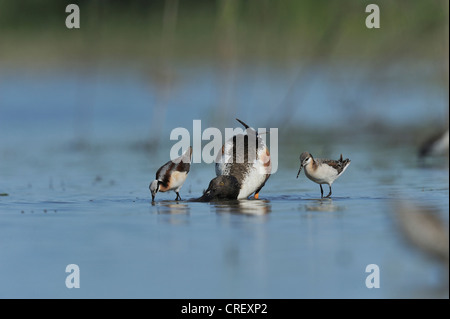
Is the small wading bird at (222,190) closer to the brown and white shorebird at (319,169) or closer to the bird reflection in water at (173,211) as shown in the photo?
the bird reflection in water at (173,211)

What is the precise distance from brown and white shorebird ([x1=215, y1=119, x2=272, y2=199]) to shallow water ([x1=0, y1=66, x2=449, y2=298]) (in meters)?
0.21

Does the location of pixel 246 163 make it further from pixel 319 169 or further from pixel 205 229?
pixel 205 229

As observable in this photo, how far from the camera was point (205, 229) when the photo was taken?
7457 mm

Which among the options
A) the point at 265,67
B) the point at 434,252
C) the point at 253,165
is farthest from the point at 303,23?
Answer: the point at 434,252

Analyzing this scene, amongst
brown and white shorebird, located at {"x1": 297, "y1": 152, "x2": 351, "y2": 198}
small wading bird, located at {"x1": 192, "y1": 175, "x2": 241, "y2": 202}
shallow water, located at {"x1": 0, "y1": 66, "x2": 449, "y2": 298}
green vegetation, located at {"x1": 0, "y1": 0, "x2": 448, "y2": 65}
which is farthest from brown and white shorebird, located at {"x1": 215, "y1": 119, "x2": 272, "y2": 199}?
green vegetation, located at {"x1": 0, "y1": 0, "x2": 448, "y2": 65}

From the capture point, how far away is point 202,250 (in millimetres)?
6602

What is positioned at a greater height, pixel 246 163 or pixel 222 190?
pixel 246 163

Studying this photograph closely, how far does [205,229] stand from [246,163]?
6.87 ft

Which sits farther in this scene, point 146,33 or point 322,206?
point 146,33

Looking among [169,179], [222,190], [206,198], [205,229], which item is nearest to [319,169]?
[222,190]

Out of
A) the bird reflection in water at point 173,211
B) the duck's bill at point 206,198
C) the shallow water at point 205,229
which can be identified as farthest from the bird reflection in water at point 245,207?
the bird reflection in water at point 173,211

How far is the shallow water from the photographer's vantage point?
5.59 meters

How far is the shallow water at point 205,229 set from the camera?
5.59 metres

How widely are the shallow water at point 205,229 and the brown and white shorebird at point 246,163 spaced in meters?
0.21
